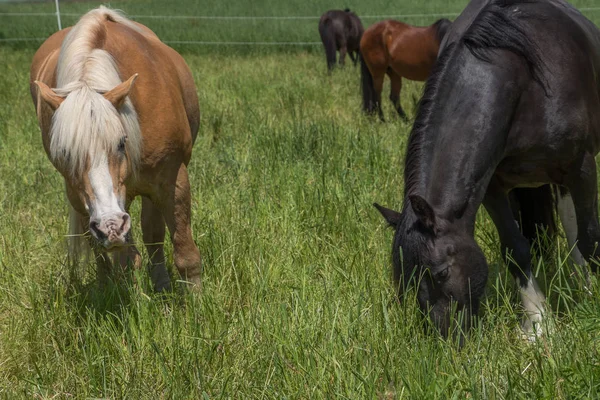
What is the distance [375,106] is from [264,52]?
6820mm

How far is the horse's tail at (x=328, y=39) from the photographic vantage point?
1355 cm

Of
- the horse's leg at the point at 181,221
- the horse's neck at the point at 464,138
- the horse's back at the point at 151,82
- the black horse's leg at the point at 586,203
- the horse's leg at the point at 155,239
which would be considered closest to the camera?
the horse's neck at the point at 464,138

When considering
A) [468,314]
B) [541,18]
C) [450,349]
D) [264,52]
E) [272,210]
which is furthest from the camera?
[264,52]

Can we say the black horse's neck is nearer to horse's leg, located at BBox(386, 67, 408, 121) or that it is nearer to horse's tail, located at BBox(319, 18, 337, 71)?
horse's leg, located at BBox(386, 67, 408, 121)

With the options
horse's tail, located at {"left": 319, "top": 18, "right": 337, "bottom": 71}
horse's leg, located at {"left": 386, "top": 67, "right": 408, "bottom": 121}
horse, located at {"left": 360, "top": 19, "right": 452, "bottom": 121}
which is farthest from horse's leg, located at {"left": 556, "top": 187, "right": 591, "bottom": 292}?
horse's tail, located at {"left": 319, "top": 18, "right": 337, "bottom": 71}

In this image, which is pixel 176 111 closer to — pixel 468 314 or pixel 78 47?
pixel 78 47

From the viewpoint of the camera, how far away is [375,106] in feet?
30.4

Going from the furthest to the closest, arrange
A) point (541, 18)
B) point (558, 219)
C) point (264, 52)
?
point (264, 52) < point (558, 219) < point (541, 18)

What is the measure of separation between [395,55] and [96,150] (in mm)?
6895

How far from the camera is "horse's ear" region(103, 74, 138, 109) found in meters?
2.96

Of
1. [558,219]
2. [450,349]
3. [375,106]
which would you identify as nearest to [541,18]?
[558,219]

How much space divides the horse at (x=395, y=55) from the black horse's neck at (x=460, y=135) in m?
5.45

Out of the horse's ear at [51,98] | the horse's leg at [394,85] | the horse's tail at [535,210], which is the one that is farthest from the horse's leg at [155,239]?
the horse's leg at [394,85]

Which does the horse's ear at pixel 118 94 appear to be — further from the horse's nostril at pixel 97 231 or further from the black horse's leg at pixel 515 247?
the black horse's leg at pixel 515 247
